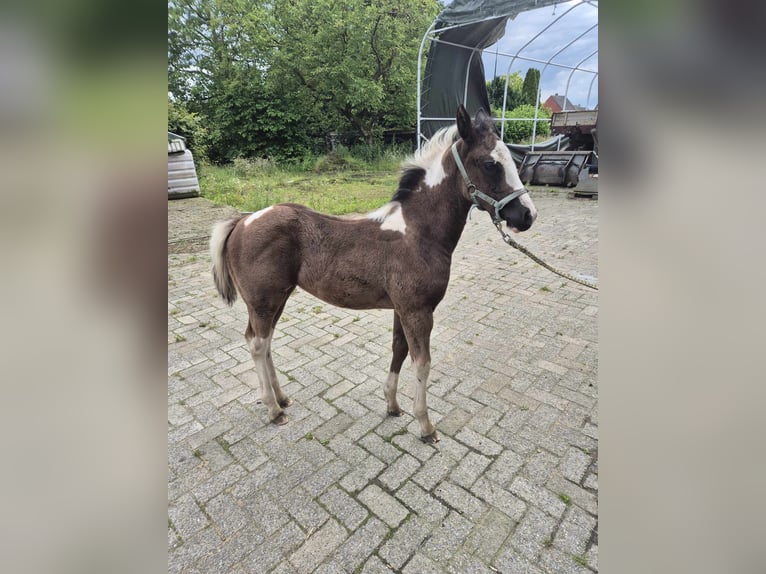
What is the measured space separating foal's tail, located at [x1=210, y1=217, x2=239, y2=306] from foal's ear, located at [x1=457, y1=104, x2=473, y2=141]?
62.7 inches

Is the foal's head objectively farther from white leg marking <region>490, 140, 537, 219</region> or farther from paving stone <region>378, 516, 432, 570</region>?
paving stone <region>378, 516, 432, 570</region>

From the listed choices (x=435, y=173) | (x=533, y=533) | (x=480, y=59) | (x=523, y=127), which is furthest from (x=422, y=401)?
(x=523, y=127)

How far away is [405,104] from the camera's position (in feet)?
63.6

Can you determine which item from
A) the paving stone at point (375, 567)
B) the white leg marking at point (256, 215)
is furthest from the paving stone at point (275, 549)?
the white leg marking at point (256, 215)

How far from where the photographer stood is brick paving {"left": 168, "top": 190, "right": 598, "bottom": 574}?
187 cm

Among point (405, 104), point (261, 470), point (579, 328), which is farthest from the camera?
point (405, 104)

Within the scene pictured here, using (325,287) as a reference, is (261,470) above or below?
below

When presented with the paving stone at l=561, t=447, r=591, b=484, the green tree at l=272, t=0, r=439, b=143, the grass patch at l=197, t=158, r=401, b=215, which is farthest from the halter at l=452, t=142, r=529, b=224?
the green tree at l=272, t=0, r=439, b=143

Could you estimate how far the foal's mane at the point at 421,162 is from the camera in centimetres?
231
